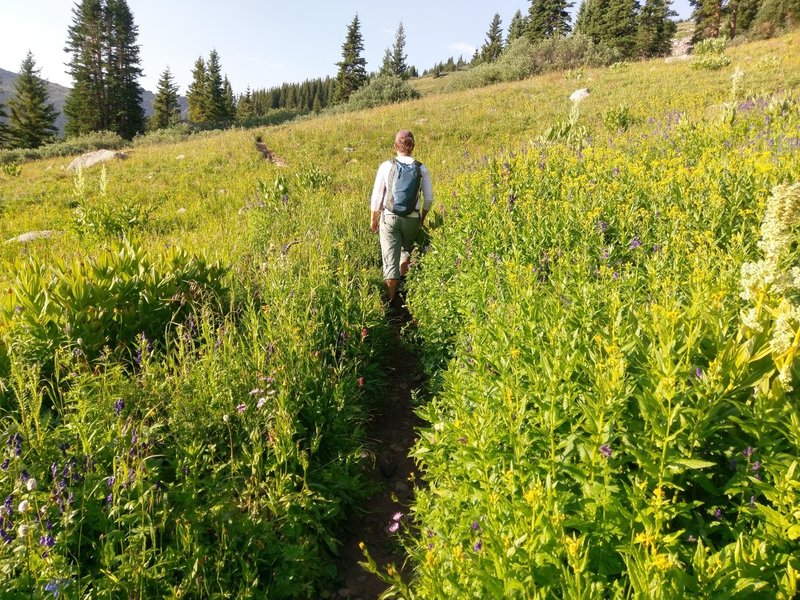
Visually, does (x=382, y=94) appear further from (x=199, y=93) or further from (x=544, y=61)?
(x=199, y=93)

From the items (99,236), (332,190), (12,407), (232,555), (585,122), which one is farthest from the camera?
(585,122)

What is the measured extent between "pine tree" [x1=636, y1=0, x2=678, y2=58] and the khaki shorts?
60.6m

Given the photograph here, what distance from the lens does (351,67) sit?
57.1m

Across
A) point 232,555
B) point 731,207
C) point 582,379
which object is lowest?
point 232,555

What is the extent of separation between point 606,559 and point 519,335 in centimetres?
137

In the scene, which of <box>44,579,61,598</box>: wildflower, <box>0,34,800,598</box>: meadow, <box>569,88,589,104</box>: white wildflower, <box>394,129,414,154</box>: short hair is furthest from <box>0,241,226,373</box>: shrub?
<box>569,88,589,104</box>: white wildflower

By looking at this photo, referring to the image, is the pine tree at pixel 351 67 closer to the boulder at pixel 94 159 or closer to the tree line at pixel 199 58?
the tree line at pixel 199 58

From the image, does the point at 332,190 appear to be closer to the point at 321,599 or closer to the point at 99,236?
the point at 99,236

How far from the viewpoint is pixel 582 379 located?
8.02ft

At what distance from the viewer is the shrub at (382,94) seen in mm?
32969

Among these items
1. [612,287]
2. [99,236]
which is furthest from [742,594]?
[99,236]

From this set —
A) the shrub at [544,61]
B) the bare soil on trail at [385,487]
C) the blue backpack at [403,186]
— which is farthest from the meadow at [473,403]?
the shrub at [544,61]

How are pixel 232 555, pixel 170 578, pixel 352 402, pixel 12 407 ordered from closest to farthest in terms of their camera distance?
pixel 170 578 < pixel 232 555 < pixel 12 407 < pixel 352 402

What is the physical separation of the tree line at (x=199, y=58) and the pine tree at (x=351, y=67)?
12cm
